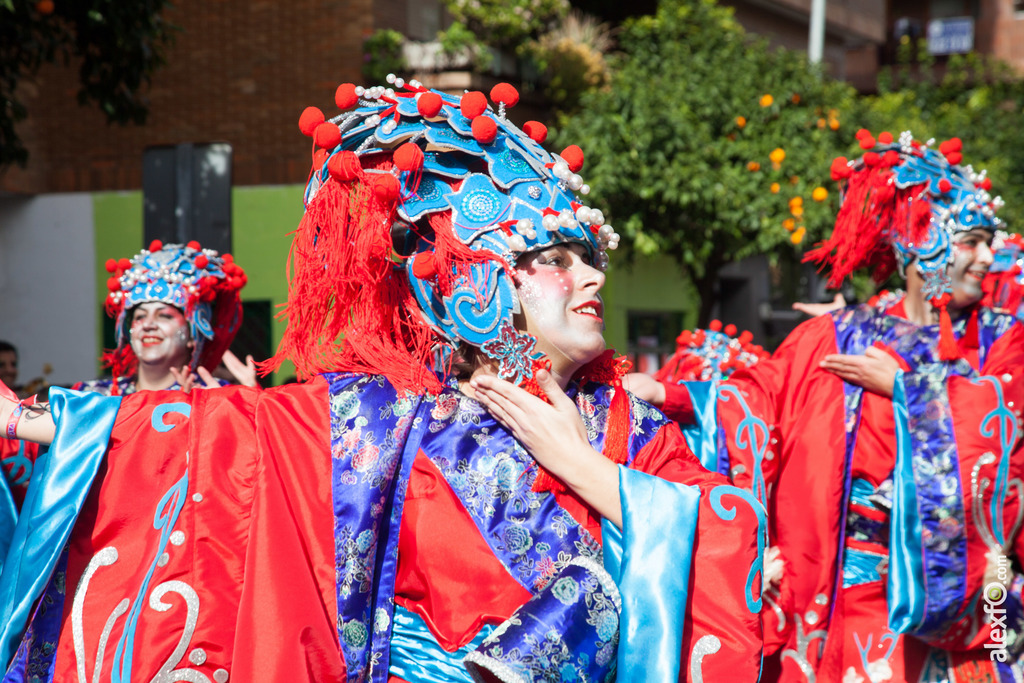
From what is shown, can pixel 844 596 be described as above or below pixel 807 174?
below

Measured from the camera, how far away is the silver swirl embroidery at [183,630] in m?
2.10

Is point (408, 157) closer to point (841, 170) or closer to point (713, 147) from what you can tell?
point (841, 170)

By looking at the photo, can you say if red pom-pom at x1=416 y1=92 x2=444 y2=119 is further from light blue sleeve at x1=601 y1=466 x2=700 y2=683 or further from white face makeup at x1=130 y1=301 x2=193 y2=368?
white face makeup at x1=130 y1=301 x2=193 y2=368

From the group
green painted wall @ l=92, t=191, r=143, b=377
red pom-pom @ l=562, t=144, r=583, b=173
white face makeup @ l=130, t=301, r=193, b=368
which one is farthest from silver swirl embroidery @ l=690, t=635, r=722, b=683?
green painted wall @ l=92, t=191, r=143, b=377

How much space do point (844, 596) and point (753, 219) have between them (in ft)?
17.3

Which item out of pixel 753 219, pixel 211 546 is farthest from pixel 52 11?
pixel 753 219

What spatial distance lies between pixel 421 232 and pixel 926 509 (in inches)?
75.9

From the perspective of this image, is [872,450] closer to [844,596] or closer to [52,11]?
[844,596]

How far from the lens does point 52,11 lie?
542 cm

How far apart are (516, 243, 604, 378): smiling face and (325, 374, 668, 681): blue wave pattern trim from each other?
0.61 ft

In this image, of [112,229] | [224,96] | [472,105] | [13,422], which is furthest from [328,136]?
[224,96]

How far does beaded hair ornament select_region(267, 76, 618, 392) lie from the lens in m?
2.22

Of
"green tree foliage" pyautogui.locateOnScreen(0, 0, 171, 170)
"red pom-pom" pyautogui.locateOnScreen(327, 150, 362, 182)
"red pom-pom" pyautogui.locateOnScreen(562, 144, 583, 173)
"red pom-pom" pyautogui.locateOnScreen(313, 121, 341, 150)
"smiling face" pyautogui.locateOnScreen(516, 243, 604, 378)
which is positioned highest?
"green tree foliage" pyautogui.locateOnScreen(0, 0, 171, 170)

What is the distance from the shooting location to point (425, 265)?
2.22m
